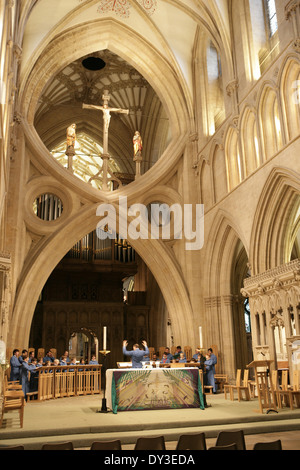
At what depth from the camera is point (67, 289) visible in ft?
67.1

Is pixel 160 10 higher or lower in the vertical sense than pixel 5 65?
higher

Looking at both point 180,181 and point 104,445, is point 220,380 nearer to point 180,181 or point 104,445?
point 180,181

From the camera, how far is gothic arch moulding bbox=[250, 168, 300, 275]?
37.6 ft

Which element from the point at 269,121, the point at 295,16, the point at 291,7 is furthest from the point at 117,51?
the point at 295,16

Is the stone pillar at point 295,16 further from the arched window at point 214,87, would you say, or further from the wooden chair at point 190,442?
the wooden chair at point 190,442

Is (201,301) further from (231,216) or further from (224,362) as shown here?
(231,216)

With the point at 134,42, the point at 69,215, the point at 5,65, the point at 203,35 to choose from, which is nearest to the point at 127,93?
the point at 134,42

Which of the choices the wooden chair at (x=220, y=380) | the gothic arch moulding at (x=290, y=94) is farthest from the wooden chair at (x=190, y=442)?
the wooden chair at (x=220, y=380)

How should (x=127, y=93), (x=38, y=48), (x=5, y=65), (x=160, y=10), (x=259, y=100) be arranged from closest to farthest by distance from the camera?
(x=5, y=65) < (x=259, y=100) < (x=38, y=48) < (x=160, y=10) < (x=127, y=93)

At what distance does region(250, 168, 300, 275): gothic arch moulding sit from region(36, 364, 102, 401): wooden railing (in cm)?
559

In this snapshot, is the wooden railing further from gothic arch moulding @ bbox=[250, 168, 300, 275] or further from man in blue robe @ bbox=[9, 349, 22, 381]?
gothic arch moulding @ bbox=[250, 168, 300, 275]

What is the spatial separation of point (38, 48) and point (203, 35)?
6131mm

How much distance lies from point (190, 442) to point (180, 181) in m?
13.7

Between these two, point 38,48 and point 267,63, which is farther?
A: point 38,48
